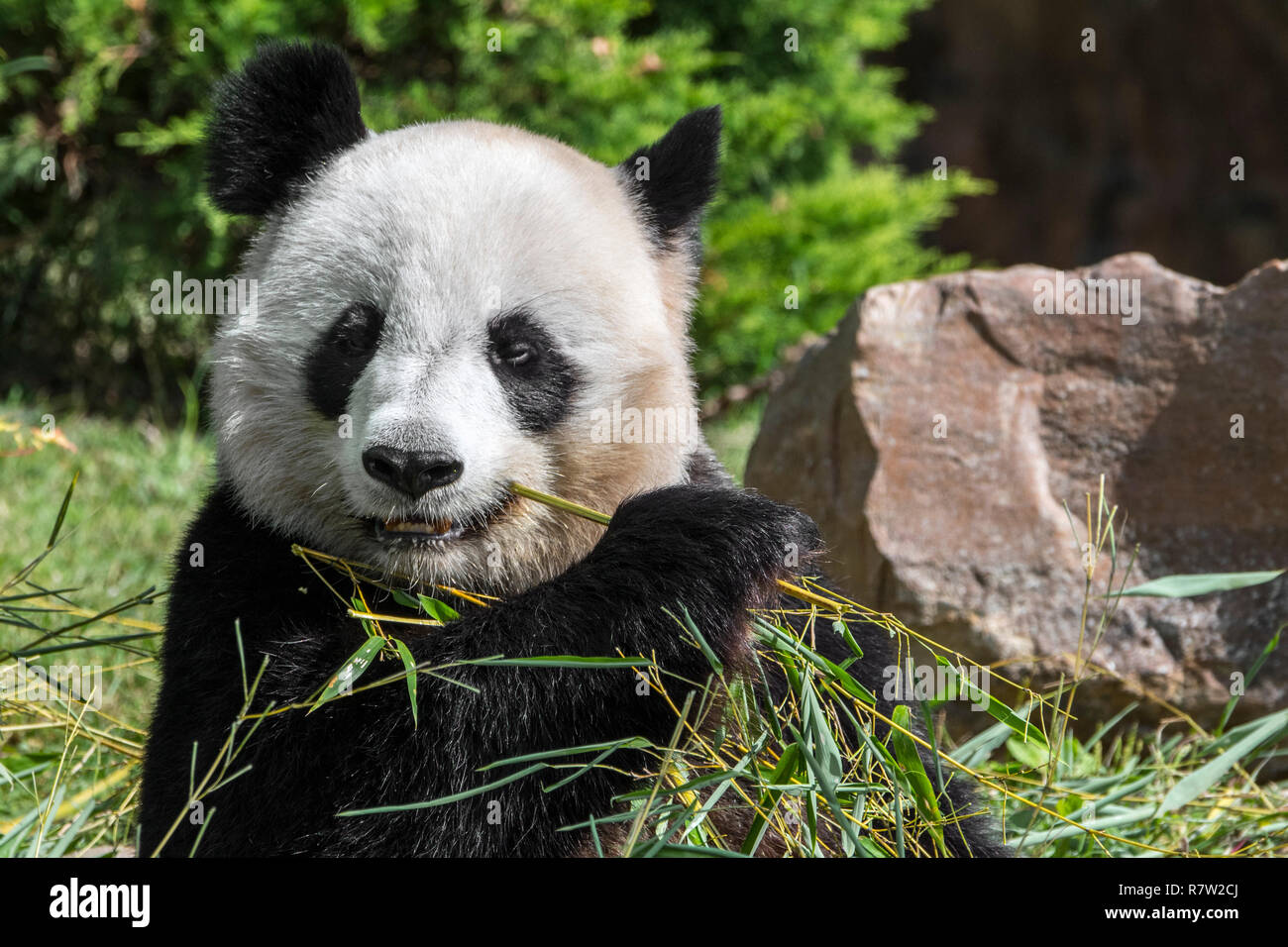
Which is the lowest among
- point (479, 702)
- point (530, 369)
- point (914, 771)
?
point (914, 771)

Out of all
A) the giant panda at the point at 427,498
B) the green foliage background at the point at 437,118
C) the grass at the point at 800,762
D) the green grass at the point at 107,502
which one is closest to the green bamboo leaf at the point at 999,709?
the grass at the point at 800,762

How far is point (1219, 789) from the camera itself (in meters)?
3.69

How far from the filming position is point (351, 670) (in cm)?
245

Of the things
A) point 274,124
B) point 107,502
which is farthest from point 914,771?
point 107,502

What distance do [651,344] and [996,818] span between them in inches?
65.3

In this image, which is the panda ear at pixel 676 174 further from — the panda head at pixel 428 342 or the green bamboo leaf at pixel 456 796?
the green bamboo leaf at pixel 456 796

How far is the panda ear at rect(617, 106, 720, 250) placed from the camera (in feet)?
10.2

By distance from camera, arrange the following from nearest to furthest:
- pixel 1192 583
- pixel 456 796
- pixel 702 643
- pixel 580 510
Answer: pixel 456 796 → pixel 702 643 → pixel 580 510 → pixel 1192 583

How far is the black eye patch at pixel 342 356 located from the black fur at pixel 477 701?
1.47 feet

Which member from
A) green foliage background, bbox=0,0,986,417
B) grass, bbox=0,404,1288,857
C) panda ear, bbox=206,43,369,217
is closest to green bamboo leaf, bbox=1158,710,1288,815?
grass, bbox=0,404,1288,857

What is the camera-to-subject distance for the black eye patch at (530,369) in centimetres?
263

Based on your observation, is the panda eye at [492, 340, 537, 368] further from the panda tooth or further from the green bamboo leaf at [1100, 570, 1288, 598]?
the green bamboo leaf at [1100, 570, 1288, 598]

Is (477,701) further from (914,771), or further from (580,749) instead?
(914,771)

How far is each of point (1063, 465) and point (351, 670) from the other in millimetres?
2926
